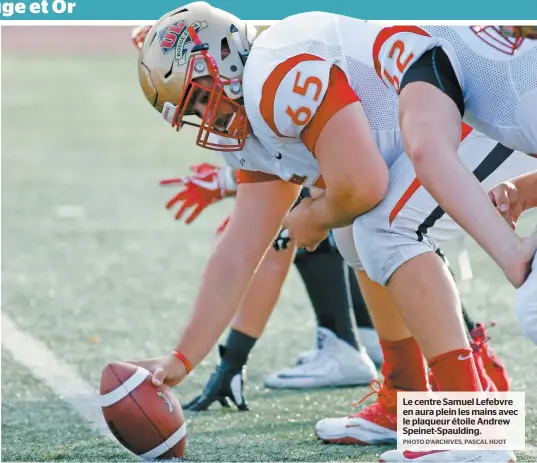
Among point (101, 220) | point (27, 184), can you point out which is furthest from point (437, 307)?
point (27, 184)

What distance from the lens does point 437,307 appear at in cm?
199

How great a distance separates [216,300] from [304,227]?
25cm

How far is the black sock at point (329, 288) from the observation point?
306 cm

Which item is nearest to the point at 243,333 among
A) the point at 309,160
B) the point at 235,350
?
the point at 235,350

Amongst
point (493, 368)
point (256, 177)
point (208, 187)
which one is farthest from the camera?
point (208, 187)

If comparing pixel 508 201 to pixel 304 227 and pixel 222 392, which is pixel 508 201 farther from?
pixel 222 392

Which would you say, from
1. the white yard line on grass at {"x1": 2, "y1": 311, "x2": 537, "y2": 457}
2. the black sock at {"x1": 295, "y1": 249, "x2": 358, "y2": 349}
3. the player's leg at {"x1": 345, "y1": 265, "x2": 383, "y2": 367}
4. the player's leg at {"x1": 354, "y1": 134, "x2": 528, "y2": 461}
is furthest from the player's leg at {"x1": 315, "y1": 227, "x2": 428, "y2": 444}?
the player's leg at {"x1": 345, "y1": 265, "x2": 383, "y2": 367}

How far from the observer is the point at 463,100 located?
1974 millimetres

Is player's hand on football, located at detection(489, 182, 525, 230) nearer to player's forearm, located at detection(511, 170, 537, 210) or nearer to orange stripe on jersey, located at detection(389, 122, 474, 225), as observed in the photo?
player's forearm, located at detection(511, 170, 537, 210)

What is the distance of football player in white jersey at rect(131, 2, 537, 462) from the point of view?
2.01 metres

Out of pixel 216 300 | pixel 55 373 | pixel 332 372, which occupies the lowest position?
pixel 55 373

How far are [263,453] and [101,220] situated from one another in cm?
323

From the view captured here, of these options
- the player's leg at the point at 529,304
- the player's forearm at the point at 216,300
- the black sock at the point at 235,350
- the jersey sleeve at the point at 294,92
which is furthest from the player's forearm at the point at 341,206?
the black sock at the point at 235,350

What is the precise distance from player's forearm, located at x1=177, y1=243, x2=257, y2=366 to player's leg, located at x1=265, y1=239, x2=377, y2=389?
745 millimetres
